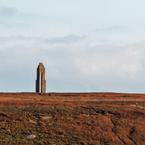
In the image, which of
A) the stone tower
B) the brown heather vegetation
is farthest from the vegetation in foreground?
the stone tower

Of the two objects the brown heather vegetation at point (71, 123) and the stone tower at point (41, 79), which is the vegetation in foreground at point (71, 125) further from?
the stone tower at point (41, 79)

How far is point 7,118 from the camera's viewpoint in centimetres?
2736

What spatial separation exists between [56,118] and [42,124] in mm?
778

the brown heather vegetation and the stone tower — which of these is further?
the stone tower

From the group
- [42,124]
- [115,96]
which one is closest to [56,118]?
[42,124]

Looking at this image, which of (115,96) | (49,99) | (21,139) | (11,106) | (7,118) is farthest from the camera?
(115,96)

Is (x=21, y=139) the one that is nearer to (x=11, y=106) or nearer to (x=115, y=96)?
(x=11, y=106)

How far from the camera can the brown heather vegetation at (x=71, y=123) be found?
26047 millimetres

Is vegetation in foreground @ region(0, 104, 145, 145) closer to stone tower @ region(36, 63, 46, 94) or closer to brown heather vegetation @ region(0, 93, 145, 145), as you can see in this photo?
brown heather vegetation @ region(0, 93, 145, 145)

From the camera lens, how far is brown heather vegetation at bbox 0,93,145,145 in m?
26.0

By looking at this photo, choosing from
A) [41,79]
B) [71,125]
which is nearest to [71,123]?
[71,125]

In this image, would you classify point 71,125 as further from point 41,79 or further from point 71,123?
point 41,79

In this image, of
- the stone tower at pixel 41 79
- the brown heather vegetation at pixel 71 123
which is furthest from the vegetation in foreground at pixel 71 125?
the stone tower at pixel 41 79

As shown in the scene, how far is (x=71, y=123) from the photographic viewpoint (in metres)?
27.3
